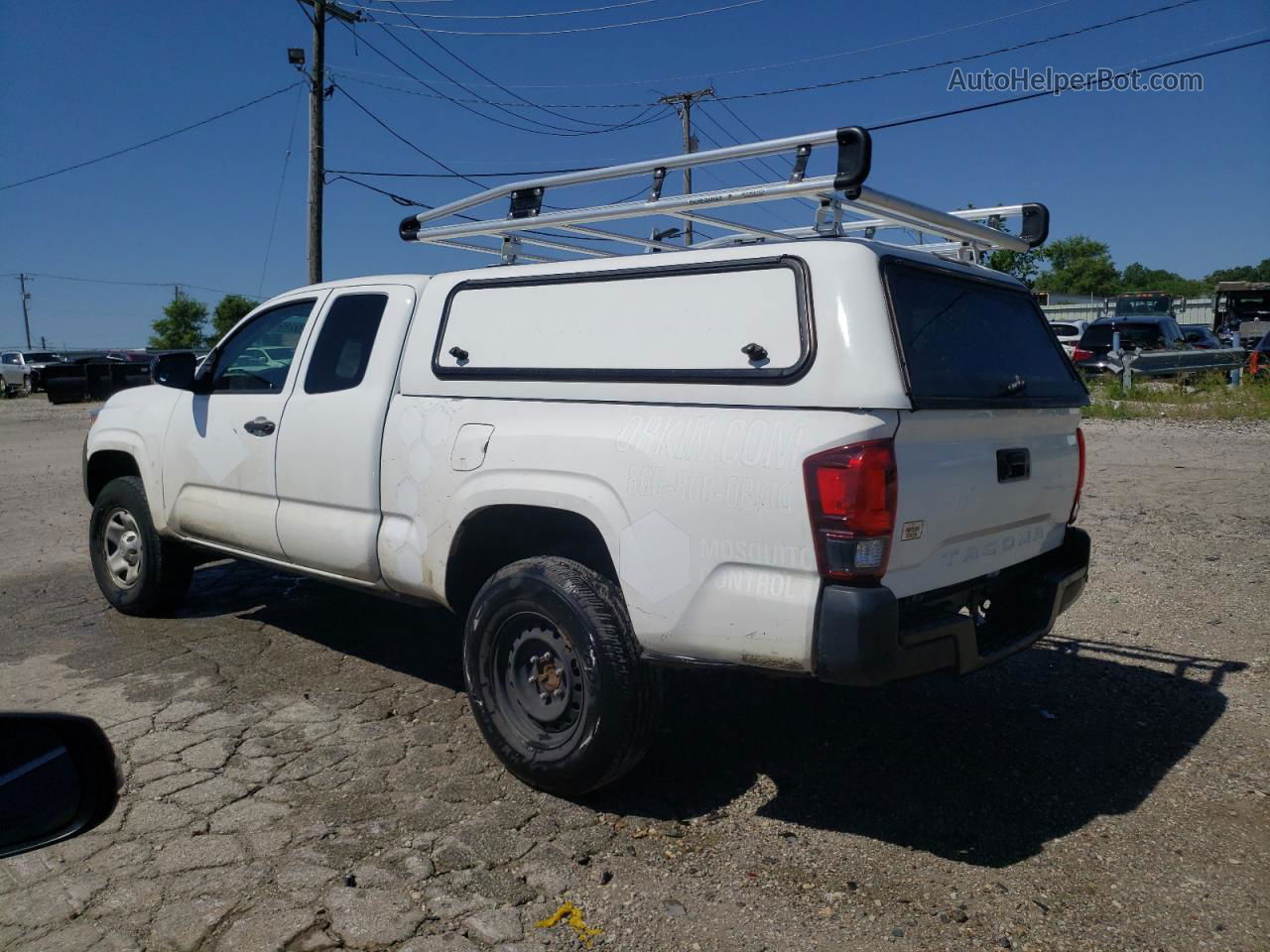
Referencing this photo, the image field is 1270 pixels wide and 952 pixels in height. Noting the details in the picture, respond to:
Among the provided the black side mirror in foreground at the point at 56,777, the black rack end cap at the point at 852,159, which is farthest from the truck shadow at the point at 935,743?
the black side mirror in foreground at the point at 56,777

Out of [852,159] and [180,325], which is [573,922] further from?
[180,325]

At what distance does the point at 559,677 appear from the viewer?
365cm

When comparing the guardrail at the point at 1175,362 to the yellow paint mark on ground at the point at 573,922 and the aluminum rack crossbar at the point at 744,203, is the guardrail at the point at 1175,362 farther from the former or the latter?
the yellow paint mark on ground at the point at 573,922

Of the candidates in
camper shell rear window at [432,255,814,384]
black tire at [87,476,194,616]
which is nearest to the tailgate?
camper shell rear window at [432,255,814,384]

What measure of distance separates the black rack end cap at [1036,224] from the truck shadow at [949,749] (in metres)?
2.19

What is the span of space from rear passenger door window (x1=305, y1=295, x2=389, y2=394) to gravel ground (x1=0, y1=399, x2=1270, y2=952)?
59.5 inches

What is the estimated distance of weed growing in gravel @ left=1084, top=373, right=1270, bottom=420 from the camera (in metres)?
15.0

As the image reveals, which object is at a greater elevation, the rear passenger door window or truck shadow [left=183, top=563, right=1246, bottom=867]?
the rear passenger door window

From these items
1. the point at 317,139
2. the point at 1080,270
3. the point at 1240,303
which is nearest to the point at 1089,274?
the point at 1080,270

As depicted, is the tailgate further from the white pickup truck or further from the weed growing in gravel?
the weed growing in gravel

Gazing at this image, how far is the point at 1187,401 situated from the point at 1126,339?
15.5ft

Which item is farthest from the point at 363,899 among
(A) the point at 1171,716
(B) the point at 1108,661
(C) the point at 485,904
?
(B) the point at 1108,661

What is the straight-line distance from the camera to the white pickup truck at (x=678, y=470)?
3016mm

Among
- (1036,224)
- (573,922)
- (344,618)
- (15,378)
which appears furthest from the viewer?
(15,378)
